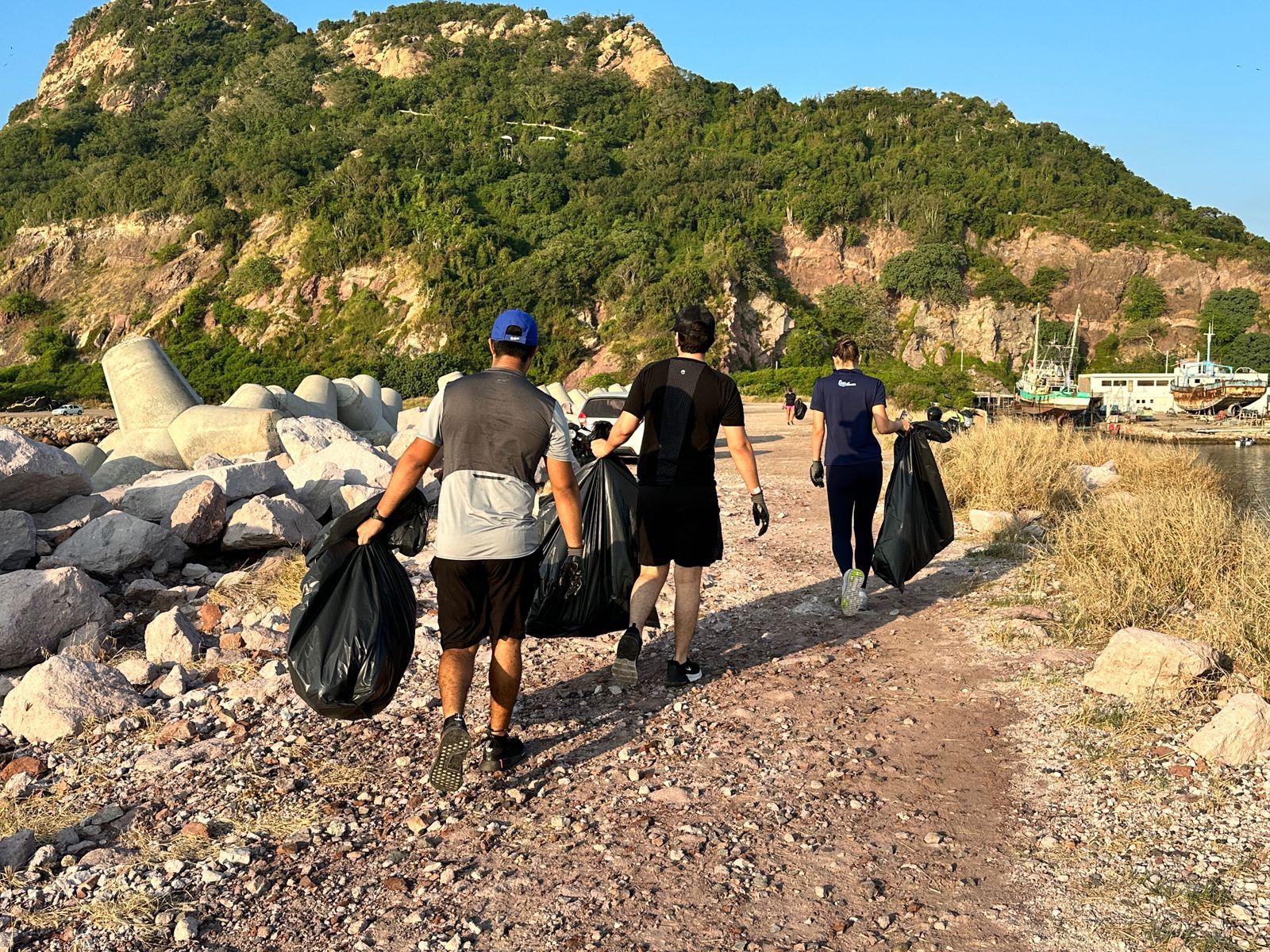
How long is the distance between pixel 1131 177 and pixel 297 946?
8783 cm

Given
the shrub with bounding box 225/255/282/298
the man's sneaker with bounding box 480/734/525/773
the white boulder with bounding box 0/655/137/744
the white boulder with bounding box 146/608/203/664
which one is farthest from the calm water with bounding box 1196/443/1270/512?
the shrub with bounding box 225/255/282/298

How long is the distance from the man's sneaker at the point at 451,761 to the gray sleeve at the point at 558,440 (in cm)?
116

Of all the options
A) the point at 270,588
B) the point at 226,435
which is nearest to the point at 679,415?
the point at 270,588

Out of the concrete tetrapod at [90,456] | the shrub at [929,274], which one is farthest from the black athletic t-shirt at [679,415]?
the shrub at [929,274]

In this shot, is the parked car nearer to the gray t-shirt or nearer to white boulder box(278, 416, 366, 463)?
white boulder box(278, 416, 366, 463)

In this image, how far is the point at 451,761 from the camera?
359 cm

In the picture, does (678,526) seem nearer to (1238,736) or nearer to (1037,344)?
(1238,736)

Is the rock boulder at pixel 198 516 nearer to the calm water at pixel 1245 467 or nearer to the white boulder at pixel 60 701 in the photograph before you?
the white boulder at pixel 60 701

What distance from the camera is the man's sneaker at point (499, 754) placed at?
378cm

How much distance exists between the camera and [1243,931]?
106 inches

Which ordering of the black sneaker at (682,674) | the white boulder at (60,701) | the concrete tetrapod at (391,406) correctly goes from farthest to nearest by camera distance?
the concrete tetrapod at (391,406)
the black sneaker at (682,674)
the white boulder at (60,701)

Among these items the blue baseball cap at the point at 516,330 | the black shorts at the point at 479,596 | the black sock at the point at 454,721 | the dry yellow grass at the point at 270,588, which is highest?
the blue baseball cap at the point at 516,330

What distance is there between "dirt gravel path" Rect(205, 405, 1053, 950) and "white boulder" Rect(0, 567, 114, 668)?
88.2 inches

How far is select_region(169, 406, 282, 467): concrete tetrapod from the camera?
37.5 feet
